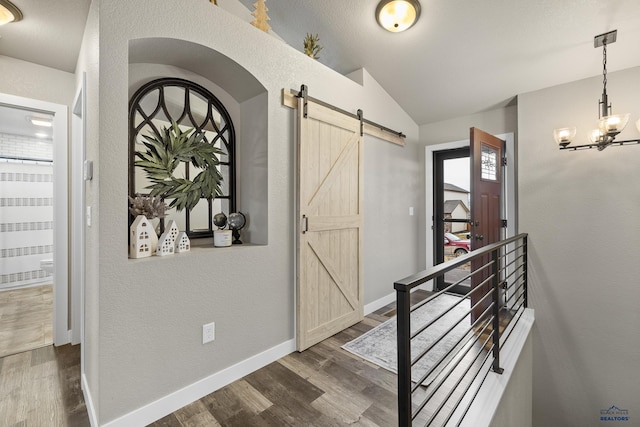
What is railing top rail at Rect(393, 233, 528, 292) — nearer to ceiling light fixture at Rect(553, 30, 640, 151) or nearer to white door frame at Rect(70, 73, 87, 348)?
ceiling light fixture at Rect(553, 30, 640, 151)

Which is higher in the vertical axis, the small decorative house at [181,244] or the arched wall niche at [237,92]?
the arched wall niche at [237,92]

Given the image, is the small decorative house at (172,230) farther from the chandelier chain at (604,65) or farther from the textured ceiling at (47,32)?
the chandelier chain at (604,65)

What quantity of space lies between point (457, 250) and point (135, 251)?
3981 millimetres

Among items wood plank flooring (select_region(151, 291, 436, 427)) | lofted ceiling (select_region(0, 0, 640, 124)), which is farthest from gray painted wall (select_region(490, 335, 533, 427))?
lofted ceiling (select_region(0, 0, 640, 124))

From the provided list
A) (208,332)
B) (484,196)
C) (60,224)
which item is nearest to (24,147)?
(60,224)

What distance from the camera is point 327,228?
8.59ft

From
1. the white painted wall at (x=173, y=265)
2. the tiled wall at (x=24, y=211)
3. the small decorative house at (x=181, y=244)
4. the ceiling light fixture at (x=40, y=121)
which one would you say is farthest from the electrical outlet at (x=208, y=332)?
the tiled wall at (x=24, y=211)

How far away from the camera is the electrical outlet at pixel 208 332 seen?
186 centimetres

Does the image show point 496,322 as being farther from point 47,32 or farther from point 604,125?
point 47,32

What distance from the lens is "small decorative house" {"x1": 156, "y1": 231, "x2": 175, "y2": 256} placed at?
1.77 metres

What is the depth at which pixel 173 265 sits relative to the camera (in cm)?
173

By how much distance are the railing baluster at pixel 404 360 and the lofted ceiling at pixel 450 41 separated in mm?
2534

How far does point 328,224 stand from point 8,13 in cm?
262

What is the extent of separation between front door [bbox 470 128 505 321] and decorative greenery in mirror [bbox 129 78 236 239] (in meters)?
2.42
